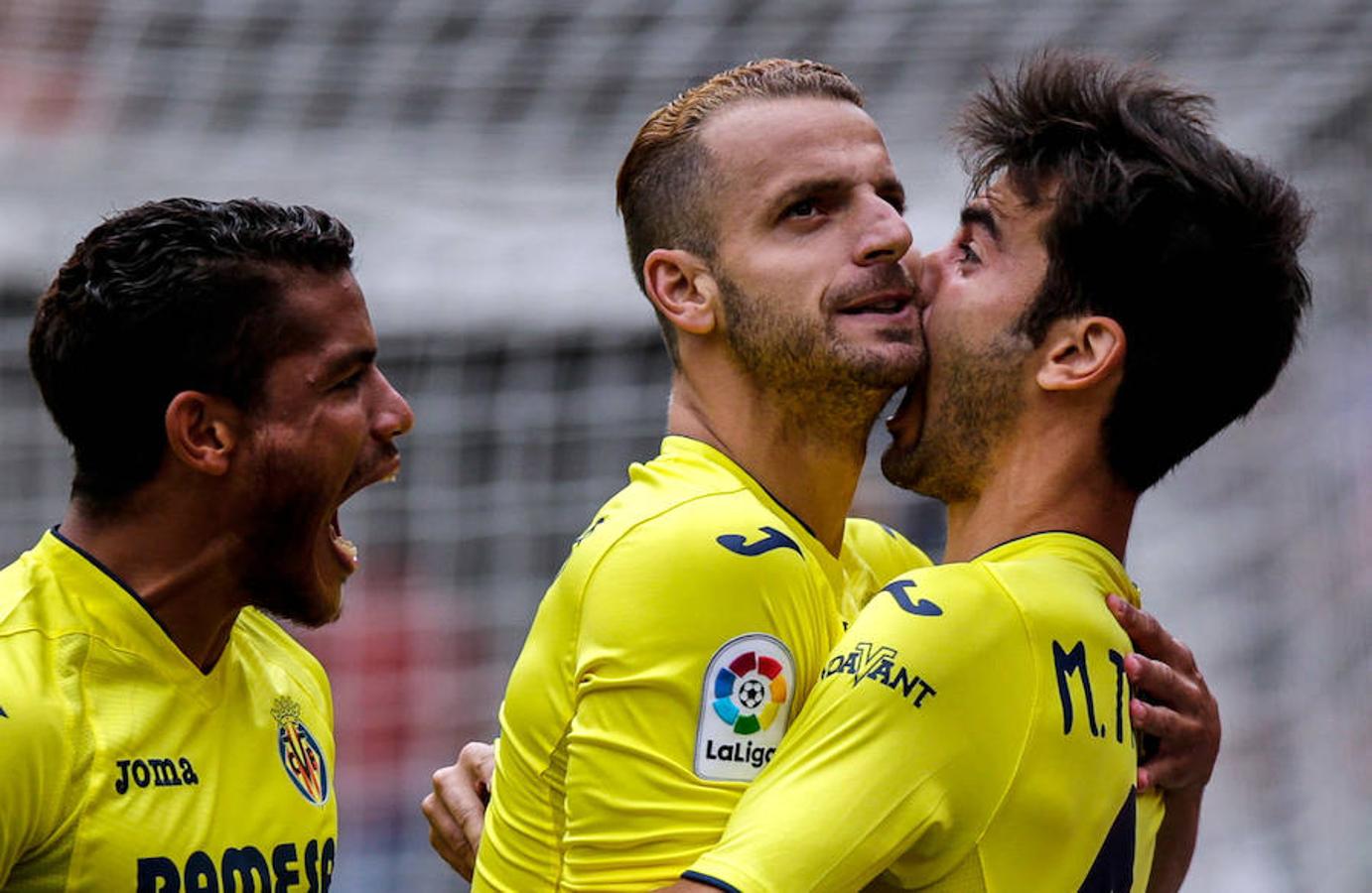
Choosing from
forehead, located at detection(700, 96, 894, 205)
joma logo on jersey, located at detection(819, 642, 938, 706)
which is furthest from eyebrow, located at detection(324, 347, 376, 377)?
joma logo on jersey, located at detection(819, 642, 938, 706)

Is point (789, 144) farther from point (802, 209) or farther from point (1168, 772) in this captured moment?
point (1168, 772)

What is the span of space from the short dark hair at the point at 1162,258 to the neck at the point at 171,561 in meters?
1.39

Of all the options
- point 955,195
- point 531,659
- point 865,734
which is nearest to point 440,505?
point 955,195

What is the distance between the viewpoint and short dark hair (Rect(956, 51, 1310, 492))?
117 inches

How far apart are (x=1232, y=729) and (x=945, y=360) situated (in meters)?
4.35

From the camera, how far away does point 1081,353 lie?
117 inches

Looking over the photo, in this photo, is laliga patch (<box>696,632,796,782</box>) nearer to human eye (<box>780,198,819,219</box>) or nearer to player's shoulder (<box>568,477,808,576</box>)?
player's shoulder (<box>568,477,808,576</box>)

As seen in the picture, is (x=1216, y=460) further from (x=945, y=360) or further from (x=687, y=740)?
(x=687, y=740)

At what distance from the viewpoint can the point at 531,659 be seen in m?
3.03

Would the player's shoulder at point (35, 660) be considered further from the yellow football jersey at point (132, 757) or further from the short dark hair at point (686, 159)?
the short dark hair at point (686, 159)

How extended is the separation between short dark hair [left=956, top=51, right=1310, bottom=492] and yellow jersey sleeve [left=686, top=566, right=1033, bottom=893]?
0.45 m

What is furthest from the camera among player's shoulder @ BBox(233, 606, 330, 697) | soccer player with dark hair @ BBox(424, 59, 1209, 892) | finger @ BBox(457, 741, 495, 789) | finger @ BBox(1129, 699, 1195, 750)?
player's shoulder @ BBox(233, 606, 330, 697)

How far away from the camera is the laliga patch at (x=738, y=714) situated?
9.18ft

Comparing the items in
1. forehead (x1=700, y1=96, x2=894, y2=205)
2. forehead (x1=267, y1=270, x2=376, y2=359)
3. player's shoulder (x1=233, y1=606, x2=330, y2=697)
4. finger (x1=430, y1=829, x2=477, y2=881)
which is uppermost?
forehead (x1=700, y1=96, x2=894, y2=205)
